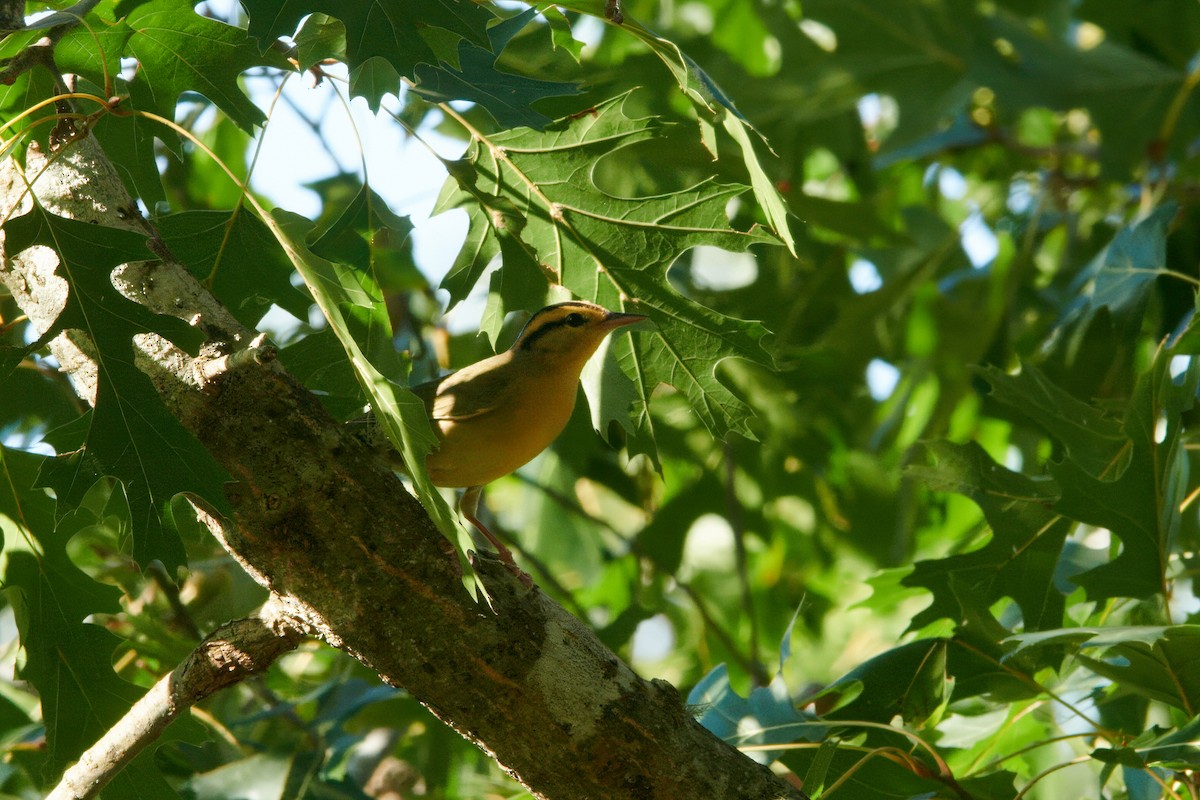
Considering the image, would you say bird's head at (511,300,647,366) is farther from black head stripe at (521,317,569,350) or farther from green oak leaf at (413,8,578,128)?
green oak leaf at (413,8,578,128)

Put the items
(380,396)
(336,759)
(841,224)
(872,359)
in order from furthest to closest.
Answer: (872,359), (841,224), (336,759), (380,396)

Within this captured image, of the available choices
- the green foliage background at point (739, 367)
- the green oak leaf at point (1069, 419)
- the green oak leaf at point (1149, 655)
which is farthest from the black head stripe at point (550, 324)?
the green oak leaf at point (1149, 655)

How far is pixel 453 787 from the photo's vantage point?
18.0ft

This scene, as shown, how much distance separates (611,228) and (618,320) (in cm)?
29

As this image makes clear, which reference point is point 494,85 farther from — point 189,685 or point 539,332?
point 189,685

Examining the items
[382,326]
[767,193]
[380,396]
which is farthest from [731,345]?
[380,396]

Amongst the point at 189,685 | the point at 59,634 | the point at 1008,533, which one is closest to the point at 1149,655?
the point at 1008,533

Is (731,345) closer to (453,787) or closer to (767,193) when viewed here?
(767,193)

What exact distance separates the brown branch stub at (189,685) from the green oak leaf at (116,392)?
0.77ft

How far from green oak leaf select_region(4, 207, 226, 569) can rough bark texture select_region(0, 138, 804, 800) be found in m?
0.06

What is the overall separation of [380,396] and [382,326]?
0.83 metres

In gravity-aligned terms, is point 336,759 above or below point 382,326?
below

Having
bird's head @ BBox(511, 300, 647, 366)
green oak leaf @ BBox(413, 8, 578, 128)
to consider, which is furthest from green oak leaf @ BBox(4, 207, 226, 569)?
bird's head @ BBox(511, 300, 647, 366)

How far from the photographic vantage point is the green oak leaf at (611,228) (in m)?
3.37
